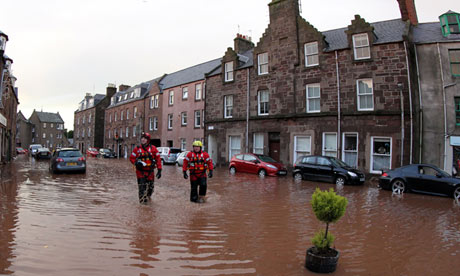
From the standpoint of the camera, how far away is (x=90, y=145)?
58.1 metres

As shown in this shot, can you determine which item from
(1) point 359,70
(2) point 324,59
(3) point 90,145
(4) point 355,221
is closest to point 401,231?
(4) point 355,221

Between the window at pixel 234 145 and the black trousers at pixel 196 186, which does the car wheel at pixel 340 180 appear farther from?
the window at pixel 234 145

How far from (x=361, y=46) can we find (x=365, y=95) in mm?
3014

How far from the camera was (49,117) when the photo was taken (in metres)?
96.6

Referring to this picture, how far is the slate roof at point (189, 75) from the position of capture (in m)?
32.4

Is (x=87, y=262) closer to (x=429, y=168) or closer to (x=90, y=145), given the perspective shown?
(x=429, y=168)

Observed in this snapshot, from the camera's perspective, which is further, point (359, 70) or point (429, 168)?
point (359, 70)

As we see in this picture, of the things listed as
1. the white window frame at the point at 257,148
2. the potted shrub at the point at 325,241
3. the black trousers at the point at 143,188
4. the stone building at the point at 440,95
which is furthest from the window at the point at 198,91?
the potted shrub at the point at 325,241

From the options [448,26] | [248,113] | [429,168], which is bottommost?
[429,168]

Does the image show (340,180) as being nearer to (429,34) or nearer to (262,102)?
(262,102)

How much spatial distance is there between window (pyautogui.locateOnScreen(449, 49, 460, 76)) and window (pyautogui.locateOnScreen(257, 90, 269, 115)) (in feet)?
36.8

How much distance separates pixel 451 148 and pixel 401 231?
13.2m

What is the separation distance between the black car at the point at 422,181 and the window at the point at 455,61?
7827 millimetres

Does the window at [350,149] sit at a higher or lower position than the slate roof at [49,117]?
lower
